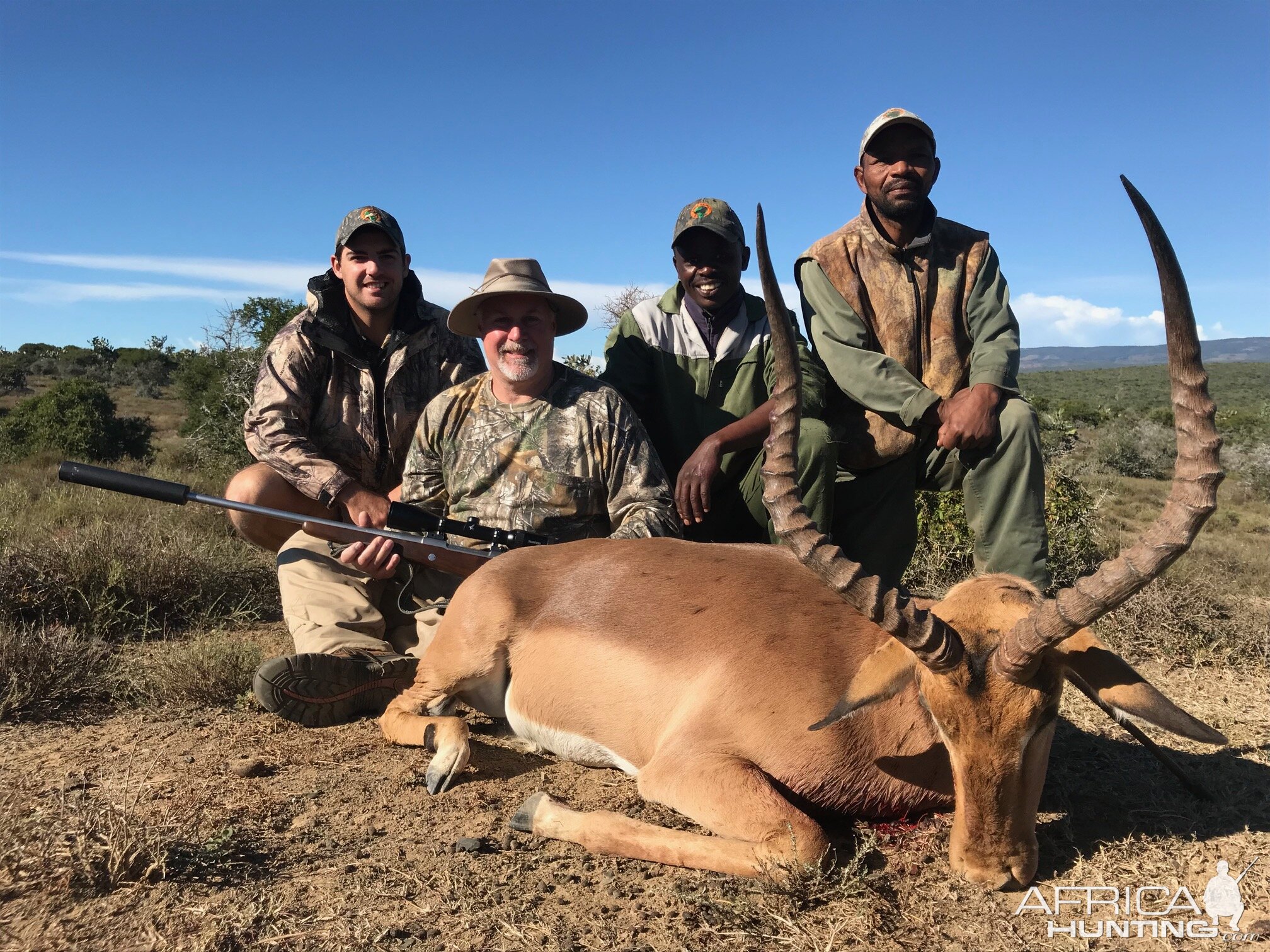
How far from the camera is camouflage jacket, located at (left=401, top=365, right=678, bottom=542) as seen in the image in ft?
17.8

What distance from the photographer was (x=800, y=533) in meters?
3.17

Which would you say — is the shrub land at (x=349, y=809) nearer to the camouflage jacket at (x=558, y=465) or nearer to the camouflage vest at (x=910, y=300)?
the camouflage jacket at (x=558, y=465)

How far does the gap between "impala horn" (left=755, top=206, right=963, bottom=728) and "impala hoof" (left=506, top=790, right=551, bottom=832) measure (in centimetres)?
123

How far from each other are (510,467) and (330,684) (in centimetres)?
157

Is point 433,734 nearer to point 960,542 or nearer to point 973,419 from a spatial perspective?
point 973,419

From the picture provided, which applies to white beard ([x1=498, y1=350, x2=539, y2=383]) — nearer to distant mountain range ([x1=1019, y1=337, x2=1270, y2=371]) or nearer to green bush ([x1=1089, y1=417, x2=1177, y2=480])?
green bush ([x1=1089, y1=417, x2=1177, y2=480])

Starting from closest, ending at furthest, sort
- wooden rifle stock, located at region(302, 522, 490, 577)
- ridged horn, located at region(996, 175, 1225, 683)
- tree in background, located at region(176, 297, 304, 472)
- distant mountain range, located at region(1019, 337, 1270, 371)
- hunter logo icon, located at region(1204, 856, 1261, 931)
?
ridged horn, located at region(996, 175, 1225, 683)
hunter logo icon, located at region(1204, 856, 1261, 931)
wooden rifle stock, located at region(302, 522, 490, 577)
tree in background, located at region(176, 297, 304, 472)
distant mountain range, located at region(1019, 337, 1270, 371)

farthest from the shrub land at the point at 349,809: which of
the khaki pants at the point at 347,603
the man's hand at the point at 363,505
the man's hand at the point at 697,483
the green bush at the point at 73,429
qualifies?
the green bush at the point at 73,429

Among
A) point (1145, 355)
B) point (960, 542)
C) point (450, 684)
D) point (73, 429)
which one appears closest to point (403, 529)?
point (450, 684)

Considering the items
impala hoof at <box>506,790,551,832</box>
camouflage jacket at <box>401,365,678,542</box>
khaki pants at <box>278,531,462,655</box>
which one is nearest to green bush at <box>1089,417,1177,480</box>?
camouflage jacket at <box>401,365,678,542</box>

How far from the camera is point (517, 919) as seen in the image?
2947 millimetres

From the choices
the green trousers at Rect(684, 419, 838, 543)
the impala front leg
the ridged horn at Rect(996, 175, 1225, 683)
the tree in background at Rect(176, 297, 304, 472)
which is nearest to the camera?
the ridged horn at Rect(996, 175, 1225, 683)

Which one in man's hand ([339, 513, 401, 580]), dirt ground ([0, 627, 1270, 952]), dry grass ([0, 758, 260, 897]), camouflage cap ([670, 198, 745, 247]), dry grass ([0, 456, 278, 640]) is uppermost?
camouflage cap ([670, 198, 745, 247])

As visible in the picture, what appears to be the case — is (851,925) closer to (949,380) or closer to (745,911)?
(745,911)
